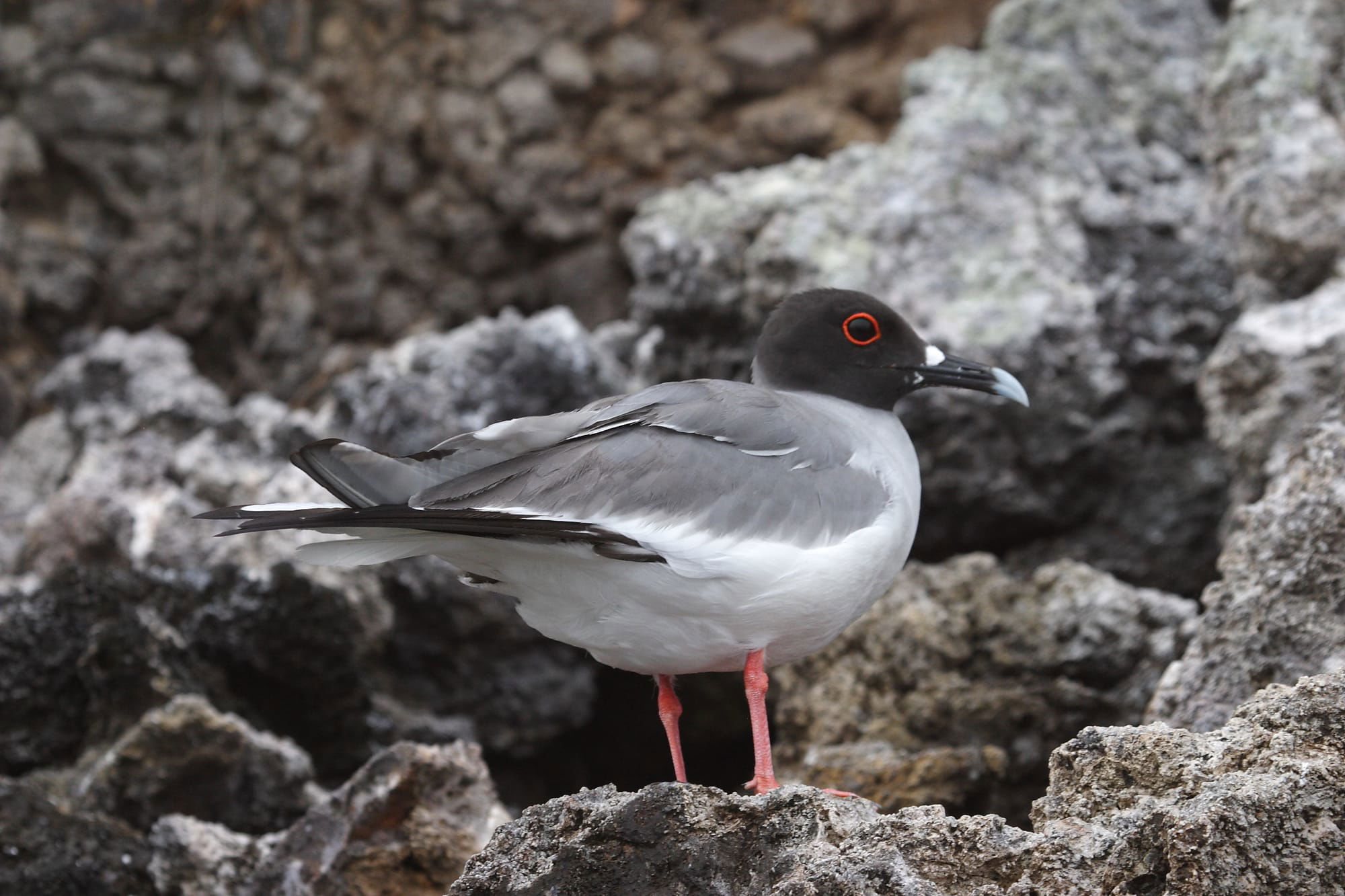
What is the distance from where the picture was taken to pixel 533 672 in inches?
231

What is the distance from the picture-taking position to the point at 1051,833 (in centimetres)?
288

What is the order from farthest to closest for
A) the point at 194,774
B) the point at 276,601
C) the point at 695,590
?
the point at 276,601, the point at 194,774, the point at 695,590

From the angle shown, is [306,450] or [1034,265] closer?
[306,450]

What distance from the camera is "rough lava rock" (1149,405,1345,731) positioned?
3.76 m

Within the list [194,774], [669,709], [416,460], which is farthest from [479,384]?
[669,709]

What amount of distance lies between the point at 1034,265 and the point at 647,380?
62.3 inches

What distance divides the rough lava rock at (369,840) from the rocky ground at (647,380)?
0.01 metres

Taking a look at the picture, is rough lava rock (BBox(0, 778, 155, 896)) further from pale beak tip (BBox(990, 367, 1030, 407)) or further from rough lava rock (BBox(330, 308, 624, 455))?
pale beak tip (BBox(990, 367, 1030, 407))

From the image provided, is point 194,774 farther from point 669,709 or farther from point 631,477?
point 631,477

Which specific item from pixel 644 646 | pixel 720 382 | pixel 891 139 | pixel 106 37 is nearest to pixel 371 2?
pixel 106 37

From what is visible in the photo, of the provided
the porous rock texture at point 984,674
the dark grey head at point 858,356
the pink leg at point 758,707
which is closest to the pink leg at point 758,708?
the pink leg at point 758,707

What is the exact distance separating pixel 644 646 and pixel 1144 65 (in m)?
4.25

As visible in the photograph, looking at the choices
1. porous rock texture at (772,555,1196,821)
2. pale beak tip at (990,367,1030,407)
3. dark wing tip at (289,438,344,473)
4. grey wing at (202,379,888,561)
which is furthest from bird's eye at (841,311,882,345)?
dark wing tip at (289,438,344,473)

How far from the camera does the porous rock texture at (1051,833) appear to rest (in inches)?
104
